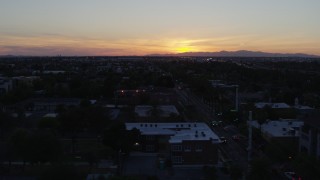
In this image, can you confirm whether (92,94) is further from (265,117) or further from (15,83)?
→ (265,117)

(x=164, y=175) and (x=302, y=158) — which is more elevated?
(x=302, y=158)

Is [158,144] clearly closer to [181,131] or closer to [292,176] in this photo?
[181,131]

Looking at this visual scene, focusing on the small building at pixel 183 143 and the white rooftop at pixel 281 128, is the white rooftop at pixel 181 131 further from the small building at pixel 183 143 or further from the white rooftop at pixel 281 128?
the white rooftop at pixel 281 128

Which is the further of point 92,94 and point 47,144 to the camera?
point 92,94

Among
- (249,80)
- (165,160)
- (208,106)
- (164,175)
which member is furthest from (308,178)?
(249,80)

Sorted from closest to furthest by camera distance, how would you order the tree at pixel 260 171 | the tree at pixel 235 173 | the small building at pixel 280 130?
the tree at pixel 260 171
the tree at pixel 235 173
the small building at pixel 280 130

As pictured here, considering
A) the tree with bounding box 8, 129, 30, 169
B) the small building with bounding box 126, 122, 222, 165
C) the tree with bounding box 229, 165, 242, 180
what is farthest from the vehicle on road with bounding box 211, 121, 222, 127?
the tree with bounding box 8, 129, 30, 169

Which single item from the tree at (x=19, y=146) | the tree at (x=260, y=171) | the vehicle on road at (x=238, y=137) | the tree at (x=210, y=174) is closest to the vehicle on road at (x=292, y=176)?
the tree at (x=260, y=171)
